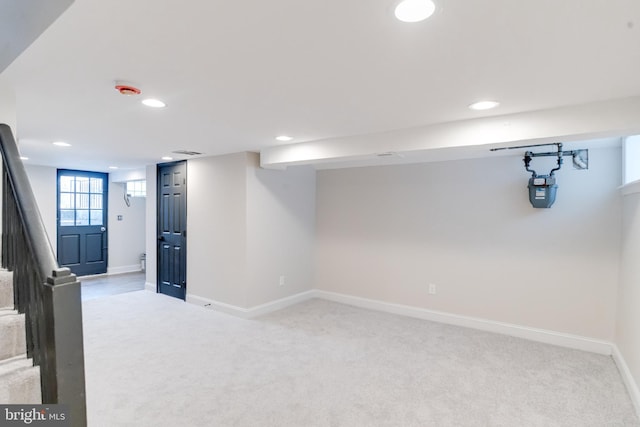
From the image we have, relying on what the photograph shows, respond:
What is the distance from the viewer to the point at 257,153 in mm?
4516

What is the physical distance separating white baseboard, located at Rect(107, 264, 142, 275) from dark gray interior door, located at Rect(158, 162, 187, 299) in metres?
2.41

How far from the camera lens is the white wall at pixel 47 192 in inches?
244

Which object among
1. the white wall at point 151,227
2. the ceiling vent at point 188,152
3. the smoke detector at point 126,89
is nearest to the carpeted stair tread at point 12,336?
the smoke detector at point 126,89

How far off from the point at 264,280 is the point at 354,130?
247 centimetres

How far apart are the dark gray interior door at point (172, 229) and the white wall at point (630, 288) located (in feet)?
17.0

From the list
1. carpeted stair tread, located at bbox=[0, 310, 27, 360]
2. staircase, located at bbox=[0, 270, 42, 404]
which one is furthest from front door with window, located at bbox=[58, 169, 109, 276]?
carpeted stair tread, located at bbox=[0, 310, 27, 360]

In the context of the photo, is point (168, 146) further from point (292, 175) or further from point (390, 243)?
point (390, 243)

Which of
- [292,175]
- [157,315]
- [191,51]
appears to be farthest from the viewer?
[292,175]

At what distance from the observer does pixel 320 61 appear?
1.70m

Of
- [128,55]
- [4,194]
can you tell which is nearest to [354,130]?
[128,55]

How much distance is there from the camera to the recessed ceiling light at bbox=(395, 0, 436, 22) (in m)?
1.20

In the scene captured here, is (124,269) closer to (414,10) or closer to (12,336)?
(12,336)

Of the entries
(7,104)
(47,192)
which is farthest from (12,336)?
(47,192)

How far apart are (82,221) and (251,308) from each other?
15.6ft
